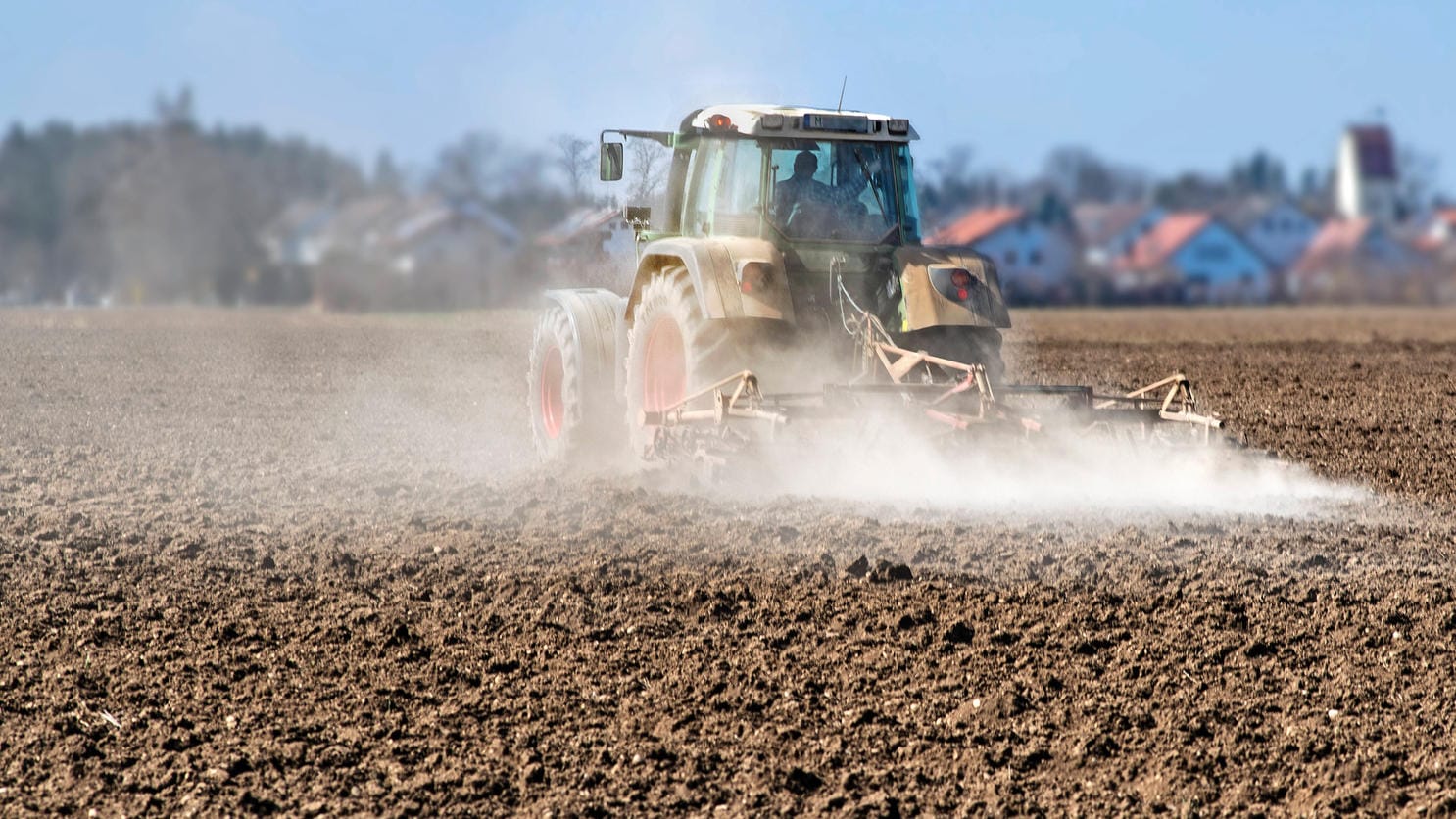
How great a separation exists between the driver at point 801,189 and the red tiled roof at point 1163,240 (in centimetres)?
3393

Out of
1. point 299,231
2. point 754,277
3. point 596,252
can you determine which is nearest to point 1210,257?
point 299,231

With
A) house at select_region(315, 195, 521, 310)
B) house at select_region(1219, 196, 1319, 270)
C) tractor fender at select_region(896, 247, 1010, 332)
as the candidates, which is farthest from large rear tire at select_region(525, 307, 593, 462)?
house at select_region(1219, 196, 1319, 270)

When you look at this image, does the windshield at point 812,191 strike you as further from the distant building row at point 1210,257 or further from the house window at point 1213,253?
the house window at point 1213,253

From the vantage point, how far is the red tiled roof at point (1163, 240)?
41188 mm

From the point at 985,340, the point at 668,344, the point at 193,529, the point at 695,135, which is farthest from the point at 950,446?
the point at 193,529

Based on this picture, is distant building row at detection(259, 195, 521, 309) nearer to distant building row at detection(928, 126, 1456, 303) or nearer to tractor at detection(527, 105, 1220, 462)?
tractor at detection(527, 105, 1220, 462)

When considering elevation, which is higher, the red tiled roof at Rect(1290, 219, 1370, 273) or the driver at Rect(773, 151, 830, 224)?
the red tiled roof at Rect(1290, 219, 1370, 273)

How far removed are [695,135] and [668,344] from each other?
1.27 meters

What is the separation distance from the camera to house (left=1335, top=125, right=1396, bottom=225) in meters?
38.2

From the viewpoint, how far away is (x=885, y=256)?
8.80 m

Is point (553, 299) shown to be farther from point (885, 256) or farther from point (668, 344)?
point (885, 256)

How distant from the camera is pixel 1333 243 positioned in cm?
4034

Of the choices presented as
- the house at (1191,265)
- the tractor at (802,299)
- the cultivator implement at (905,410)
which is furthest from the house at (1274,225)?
the tractor at (802,299)

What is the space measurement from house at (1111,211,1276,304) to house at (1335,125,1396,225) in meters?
3.26
